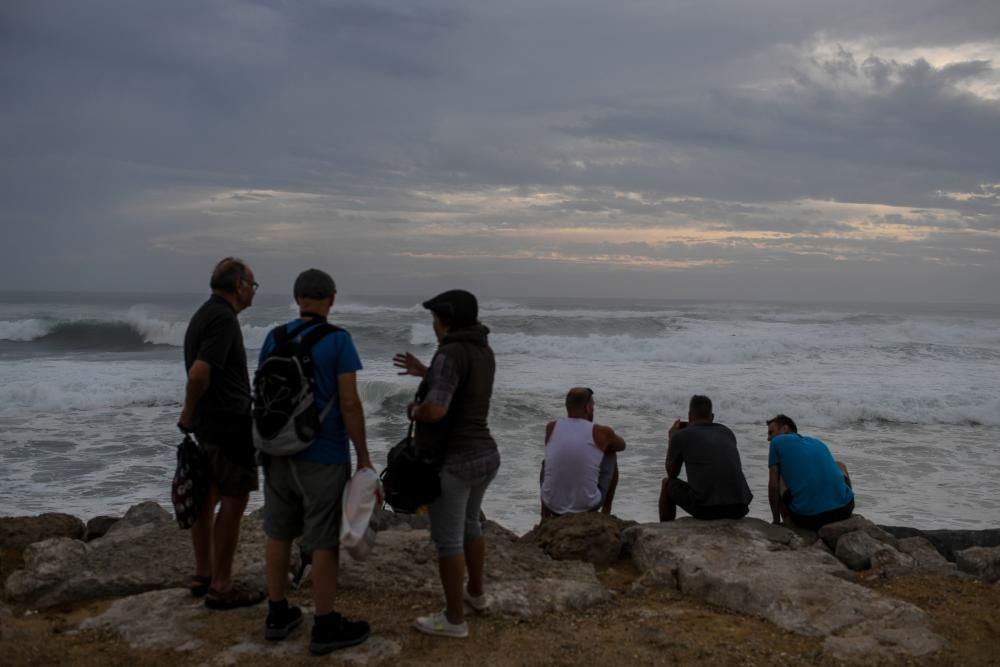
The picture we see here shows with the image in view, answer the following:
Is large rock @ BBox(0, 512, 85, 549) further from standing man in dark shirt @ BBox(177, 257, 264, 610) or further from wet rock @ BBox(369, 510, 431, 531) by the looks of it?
standing man in dark shirt @ BBox(177, 257, 264, 610)

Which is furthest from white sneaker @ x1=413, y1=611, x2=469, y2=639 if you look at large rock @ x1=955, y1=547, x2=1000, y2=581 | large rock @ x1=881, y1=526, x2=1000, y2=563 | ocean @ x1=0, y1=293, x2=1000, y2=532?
large rock @ x1=881, y1=526, x2=1000, y2=563

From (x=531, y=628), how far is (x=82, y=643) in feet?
7.04

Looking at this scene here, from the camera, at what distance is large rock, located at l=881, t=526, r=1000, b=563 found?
636 centimetres

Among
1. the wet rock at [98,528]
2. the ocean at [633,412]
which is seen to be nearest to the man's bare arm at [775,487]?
the ocean at [633,412]

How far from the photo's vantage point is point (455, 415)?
3508mm

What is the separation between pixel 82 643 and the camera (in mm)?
3758

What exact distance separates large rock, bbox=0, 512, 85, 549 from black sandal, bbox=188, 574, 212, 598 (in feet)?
7.49

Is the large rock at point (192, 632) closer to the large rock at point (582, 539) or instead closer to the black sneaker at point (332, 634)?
the black sneaker at point (332, 634)

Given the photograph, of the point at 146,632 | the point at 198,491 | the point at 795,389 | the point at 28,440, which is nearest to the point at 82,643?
the point at 146,632

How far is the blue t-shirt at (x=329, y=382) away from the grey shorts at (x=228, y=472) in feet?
2.08

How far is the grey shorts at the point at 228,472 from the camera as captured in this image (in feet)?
12.6

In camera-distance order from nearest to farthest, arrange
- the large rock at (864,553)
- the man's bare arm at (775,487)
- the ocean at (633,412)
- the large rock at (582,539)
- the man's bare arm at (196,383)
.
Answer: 1. the man's bare arm at (196,383)
2. the large rock at (864,553)
3. the large rock at (582,539)
4. the man's bare arm at (775,487)
5. the ocean at (633,412)

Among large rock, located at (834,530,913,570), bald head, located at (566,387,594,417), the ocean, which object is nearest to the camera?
large rock, located at (834,530,913,570)

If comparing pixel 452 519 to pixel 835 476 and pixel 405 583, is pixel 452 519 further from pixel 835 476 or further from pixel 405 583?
pixel 835 476
